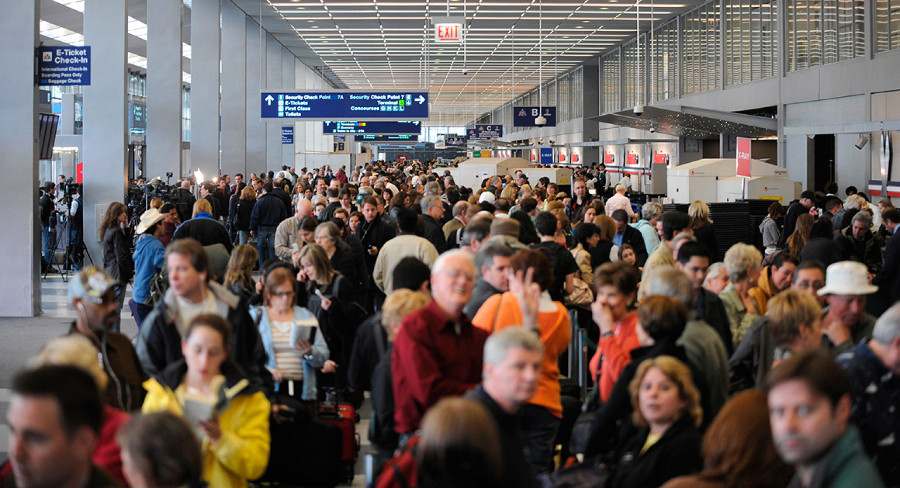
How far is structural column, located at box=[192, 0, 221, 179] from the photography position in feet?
91.8

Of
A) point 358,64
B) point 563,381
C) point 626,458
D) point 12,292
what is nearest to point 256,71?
point 358,64

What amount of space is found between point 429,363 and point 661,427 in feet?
3.44

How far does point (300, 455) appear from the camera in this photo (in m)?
5.43

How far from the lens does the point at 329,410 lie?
638 cm

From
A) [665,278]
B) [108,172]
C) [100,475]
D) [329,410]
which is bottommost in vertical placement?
[329,410]

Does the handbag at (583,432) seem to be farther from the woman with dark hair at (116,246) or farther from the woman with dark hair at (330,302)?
the woman with dark hair at (116,246)

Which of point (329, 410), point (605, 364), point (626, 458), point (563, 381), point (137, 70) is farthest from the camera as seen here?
point (137, 70)

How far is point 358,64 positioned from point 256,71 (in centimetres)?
1180

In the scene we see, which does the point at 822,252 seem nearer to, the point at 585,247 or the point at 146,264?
the point at 585,247

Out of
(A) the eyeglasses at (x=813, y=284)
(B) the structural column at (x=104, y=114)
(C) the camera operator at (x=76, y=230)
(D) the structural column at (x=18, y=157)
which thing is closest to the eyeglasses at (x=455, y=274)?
(A) the eyeglasses at (x=813, y=284)

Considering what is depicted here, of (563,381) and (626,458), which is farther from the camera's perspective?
(563,381)

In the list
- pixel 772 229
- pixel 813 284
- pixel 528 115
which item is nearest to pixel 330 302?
pixel 813 284

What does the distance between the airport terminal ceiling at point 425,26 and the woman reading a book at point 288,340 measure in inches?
708

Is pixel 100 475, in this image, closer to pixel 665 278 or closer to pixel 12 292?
pixel 665 278
